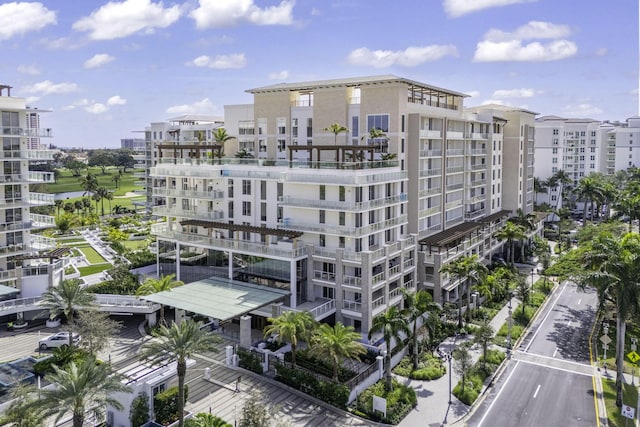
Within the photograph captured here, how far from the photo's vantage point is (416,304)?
40.1 metres

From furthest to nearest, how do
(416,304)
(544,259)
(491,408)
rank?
(544,259) < (416,304) < (491,408)

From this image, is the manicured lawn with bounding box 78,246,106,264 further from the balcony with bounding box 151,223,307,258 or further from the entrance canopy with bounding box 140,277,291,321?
the entrance canopy with bounding box 140,277,291,321

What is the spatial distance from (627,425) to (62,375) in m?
34.7

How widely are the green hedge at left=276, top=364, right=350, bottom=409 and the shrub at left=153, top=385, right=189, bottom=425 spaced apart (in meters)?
8.08

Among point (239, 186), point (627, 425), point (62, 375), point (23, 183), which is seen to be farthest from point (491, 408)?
point (23, 183)

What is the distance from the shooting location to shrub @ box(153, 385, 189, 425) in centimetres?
3234

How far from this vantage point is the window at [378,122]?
57938mm

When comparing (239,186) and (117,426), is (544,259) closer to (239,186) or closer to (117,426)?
(239,186)

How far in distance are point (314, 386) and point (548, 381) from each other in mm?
18771

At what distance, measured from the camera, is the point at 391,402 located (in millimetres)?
36000

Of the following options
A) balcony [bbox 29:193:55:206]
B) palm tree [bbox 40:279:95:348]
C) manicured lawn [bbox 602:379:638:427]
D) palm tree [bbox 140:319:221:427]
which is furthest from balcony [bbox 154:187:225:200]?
manicured lawn [bbox 602:379:638:427]

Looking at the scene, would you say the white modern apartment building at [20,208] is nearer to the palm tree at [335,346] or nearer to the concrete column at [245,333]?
the concrete column at [245,333]

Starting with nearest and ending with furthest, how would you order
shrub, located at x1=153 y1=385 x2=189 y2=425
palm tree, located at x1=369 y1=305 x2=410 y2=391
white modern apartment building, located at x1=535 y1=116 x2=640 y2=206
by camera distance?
1. shrub, located at x1=153 y1=385 x2=189 y2=425
2. palm tree, located at x1=369 y1=305 x2=410 y2=391
3. white modern apartment building, located at x1=535 y1=116 x2=640 y2=206

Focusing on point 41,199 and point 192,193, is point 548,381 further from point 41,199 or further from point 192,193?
point 41,199
